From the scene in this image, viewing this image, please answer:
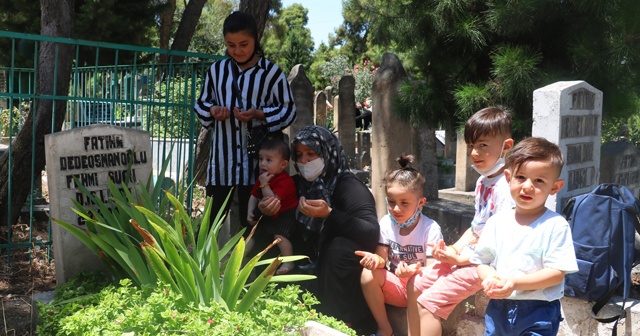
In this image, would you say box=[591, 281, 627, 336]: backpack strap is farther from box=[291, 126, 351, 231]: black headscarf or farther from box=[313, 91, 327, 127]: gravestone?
box=[313, 91, 327, 127]: gravestone

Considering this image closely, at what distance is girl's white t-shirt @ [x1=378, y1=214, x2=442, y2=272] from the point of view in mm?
3754

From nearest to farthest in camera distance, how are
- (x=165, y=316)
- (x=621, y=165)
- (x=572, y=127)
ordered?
(x=165, y=316), (x=572, y=127), (x=621, y=165)

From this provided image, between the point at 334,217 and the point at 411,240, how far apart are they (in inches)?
17.7

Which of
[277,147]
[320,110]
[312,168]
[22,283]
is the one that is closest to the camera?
[312,168]

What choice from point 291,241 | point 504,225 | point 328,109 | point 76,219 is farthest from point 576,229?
point 328,109

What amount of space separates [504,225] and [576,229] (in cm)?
84

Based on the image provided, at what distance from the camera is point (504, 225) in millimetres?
3006

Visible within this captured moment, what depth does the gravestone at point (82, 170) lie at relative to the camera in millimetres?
4074

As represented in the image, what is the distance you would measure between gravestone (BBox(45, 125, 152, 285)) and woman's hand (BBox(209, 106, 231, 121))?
1.60ft

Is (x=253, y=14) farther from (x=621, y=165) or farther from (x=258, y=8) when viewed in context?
(x=621, y=165)

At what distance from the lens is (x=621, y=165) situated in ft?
19.3

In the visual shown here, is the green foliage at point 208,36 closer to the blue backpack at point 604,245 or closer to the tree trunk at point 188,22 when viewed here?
the tree trunk at point 188,22

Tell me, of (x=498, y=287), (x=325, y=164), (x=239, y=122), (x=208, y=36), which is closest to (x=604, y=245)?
(x=498, y=287)

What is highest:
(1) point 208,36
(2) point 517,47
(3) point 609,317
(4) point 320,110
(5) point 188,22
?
(1) point 208,36
